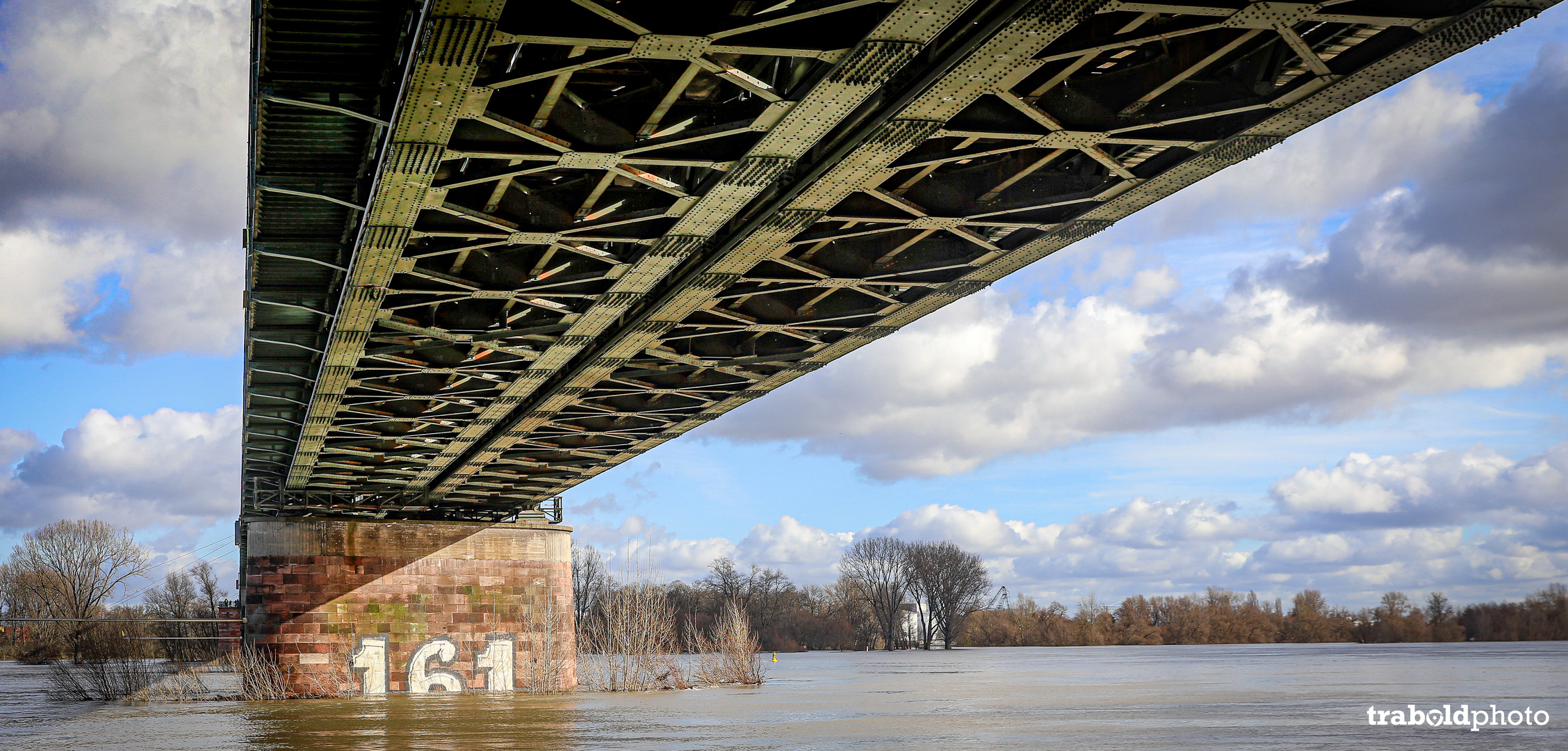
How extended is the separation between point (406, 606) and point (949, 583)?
102025 millimetres

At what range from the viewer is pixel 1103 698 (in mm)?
34125

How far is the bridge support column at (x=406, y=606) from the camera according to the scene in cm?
3591

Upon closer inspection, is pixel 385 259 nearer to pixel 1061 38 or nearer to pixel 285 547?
pixel 1061 38

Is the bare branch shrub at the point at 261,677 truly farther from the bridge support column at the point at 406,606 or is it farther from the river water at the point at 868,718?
the river water at the point at 868,718

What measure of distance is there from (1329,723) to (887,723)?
28.2 feet

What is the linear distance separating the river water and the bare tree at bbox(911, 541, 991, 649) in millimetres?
86097

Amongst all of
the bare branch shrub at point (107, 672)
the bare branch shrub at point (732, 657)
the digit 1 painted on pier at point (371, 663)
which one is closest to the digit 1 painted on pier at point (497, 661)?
the digit 1 painted on pier at point (371, 663)

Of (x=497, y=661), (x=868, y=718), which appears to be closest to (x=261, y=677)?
(x=497, y=661)

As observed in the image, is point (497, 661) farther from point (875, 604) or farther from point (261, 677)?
point (875, 604)

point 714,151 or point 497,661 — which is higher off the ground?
point 714,151

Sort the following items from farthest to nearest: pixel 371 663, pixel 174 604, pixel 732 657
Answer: pixel 174 604 → pixel 732 657 → pixel 371 663

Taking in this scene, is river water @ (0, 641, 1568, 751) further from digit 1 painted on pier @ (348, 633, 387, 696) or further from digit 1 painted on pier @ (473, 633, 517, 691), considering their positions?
digit 1 painted on pier @ (473, 633, 517, 691)

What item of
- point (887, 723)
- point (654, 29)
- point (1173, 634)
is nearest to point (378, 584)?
point (887, 723)

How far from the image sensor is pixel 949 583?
13362cm
